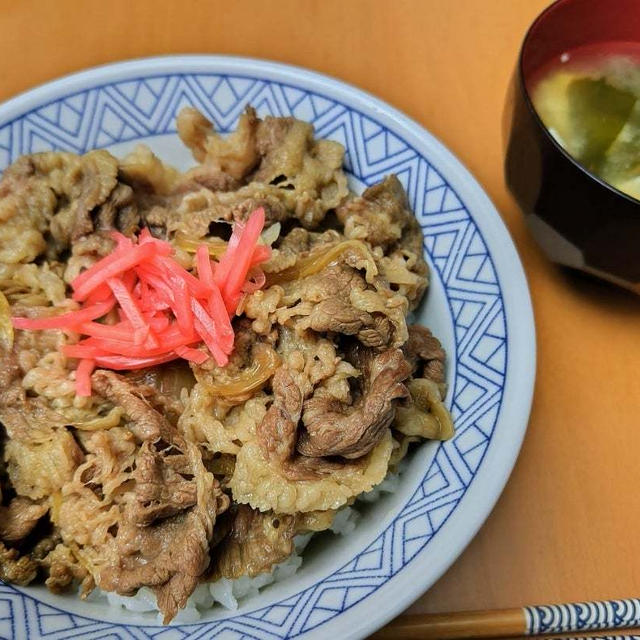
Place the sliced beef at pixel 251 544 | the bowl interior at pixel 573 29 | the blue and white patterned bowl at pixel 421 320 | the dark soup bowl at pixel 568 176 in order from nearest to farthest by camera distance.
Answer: the blue and white patterned bowl at pixel 421 320, the sliced beef at pixel 251 544, the dark soup bowl at pixel 568 176, the bowl interior at pixel 573 29

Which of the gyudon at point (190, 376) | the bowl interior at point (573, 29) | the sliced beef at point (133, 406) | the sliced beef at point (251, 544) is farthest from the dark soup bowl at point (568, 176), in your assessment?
the sliced beef at point (133, 406)

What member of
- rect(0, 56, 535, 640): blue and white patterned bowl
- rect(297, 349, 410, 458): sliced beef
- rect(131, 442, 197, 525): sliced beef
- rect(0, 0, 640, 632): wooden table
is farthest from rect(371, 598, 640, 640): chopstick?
rect(131, 442, 197, 525): sliced beef

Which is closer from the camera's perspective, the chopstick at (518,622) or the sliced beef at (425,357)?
the chopstick at (518,622)

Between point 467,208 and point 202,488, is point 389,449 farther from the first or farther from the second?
point 467,208

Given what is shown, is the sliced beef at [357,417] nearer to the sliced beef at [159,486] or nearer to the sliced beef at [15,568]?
the sliced beef at [159,486]

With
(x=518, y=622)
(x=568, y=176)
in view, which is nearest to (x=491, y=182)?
(x=568, y=176)

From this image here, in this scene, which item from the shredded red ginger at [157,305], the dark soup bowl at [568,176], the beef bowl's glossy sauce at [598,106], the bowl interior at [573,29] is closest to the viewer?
the shredded red ginger at [157,305]

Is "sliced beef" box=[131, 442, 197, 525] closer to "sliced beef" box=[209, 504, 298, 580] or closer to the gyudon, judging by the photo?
the gyudon

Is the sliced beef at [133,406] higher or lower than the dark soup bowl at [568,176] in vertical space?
lower
